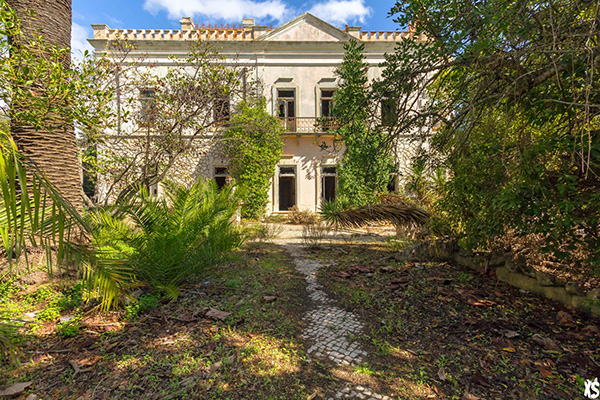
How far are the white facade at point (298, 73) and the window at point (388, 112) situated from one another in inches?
342

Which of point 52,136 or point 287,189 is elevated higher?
point 52,136

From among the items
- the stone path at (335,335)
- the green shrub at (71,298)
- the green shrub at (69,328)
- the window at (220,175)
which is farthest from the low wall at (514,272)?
the window at (220,175)

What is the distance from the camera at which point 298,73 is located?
12.8 m

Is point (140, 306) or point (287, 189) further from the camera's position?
point (287, 189)

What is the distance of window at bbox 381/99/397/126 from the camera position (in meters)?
3.34

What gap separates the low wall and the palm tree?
5.04 metres

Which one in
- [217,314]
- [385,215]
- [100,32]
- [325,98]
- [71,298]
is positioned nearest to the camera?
[217,314]

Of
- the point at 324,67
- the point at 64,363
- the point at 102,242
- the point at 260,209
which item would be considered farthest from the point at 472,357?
the point at 324,67

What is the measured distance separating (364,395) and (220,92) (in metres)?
6.24

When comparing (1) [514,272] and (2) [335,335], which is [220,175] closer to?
(2) [335,335]

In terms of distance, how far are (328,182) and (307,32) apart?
6.80 m

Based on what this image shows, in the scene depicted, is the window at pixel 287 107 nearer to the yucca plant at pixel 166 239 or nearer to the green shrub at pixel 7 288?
the yucca plant at pixel 166 239

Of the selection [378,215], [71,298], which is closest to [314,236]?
[378,215]

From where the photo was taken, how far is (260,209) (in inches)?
456
